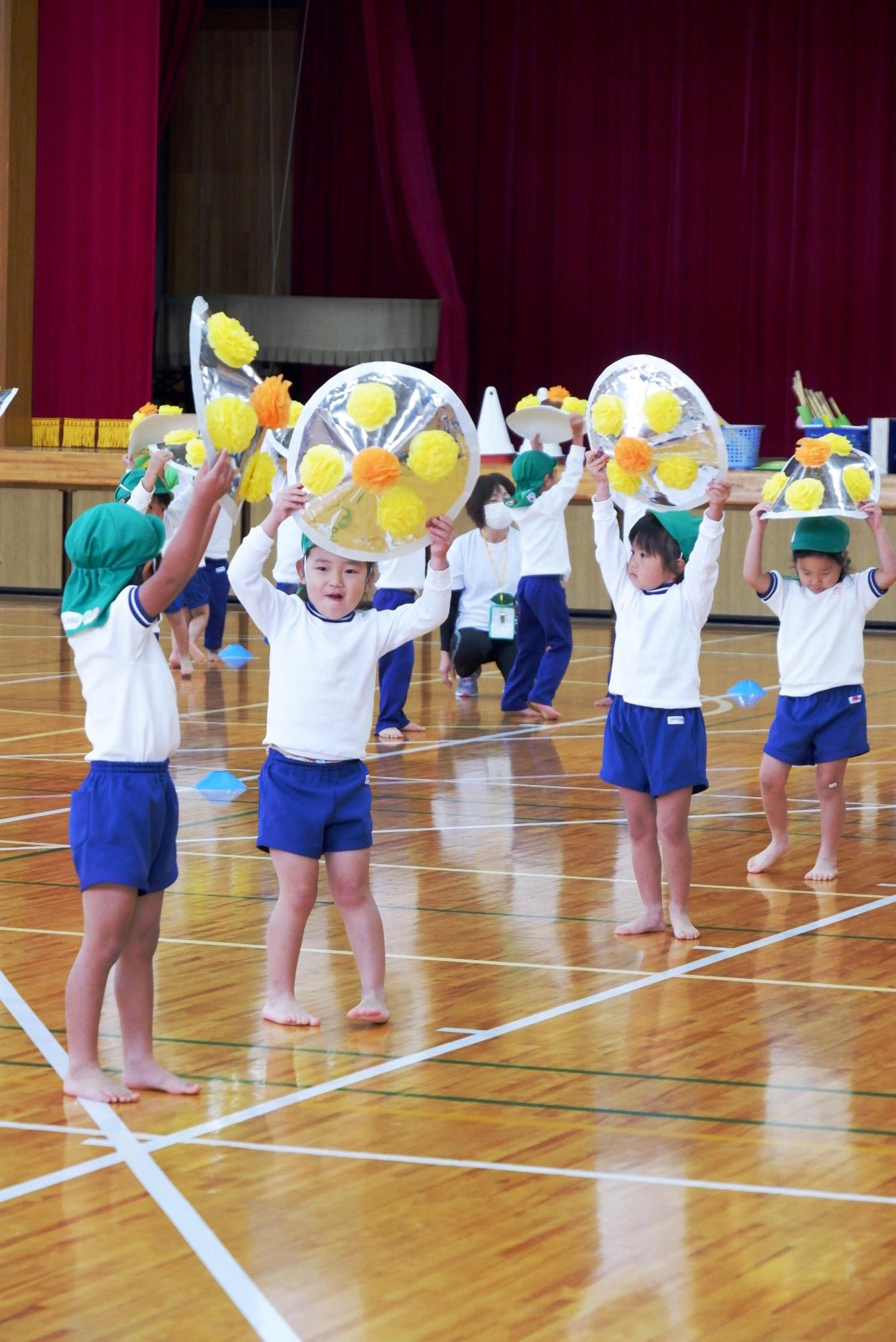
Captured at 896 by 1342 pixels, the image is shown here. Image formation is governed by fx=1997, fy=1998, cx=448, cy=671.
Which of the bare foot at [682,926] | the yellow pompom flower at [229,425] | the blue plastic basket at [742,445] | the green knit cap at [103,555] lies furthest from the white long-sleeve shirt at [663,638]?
the blue plastic basket at [742,445]

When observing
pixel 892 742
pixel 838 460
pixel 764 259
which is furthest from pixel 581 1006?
pixel 764 259

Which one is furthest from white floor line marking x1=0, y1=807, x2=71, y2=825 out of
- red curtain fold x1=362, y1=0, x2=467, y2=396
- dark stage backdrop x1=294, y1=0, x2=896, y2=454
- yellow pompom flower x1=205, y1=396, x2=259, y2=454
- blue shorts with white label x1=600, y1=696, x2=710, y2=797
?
dark stage backdrop x1=294, y1=0, x2=896, y2=454

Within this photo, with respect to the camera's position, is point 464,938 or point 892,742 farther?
point 892,742

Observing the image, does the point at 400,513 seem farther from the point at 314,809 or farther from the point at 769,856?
the point at 769,856

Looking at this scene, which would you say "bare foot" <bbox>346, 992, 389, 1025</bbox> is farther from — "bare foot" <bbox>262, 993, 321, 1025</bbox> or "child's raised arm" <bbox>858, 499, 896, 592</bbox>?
"child's raised arm" <bbox>858, 499, 896, 592</bbox>

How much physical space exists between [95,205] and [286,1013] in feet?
41.5

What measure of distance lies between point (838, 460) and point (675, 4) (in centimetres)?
1270

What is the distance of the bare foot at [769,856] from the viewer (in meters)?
5.90

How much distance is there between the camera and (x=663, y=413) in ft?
17.5

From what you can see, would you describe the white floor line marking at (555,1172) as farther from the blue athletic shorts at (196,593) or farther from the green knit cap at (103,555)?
the blue athletic shorts at (196,593)

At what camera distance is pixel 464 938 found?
4992 mm

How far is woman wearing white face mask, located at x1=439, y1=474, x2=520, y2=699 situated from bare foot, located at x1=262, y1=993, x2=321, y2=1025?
5551 millimetres

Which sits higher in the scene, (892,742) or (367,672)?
(367,672)

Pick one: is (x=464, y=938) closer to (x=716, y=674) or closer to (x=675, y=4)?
(x=716, y=674)
